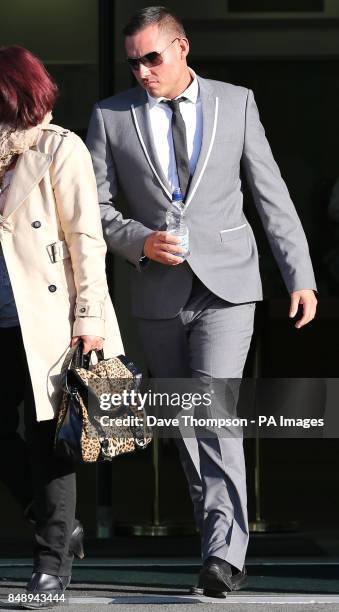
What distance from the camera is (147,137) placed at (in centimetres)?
570

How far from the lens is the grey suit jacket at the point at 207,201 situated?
18.6ft

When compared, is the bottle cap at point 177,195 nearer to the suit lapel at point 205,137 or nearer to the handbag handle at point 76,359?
the suit lapel at point 205,137

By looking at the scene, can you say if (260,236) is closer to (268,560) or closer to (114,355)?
(268,560)

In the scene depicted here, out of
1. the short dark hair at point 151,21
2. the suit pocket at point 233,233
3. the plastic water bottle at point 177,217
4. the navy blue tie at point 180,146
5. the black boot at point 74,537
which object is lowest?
the black boot at point 74,537

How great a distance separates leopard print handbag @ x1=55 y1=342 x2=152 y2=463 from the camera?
5.07 m

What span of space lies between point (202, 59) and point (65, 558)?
3.28 m

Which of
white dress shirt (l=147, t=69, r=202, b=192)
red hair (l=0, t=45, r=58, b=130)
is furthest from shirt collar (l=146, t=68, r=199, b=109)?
red hair (l=0, t=45, r=58, b=130)

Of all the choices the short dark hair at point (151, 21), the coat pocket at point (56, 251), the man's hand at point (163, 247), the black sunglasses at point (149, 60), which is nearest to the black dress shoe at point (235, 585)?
the man's hand at point (163, 247)

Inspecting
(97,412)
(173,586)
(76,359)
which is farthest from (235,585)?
(76,359)

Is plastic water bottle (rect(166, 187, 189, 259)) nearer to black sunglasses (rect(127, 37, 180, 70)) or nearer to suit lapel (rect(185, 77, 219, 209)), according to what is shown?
suit lapel (rect(185, 77, 219, 209))

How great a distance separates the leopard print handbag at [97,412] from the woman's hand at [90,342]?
0.02 m

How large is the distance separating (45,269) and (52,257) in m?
0.05

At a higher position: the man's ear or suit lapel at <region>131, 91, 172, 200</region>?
the man's ear

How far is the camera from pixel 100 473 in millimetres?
7328
